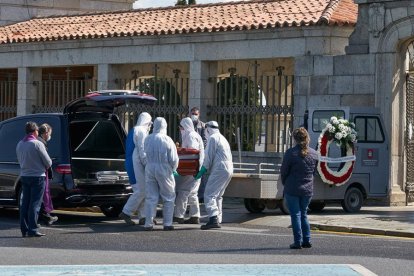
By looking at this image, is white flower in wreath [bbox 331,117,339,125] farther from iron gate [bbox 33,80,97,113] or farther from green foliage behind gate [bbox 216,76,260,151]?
iron gate [bbox 33,80,97,113]

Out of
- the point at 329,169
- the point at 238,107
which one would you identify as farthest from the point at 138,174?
the point at 238,107

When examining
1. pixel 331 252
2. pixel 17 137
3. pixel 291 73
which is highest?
pixel 291 73

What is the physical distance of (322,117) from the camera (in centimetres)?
2277

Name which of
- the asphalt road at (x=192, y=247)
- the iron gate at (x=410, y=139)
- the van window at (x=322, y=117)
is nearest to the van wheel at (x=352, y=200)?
the van window at (x=322, y=117)

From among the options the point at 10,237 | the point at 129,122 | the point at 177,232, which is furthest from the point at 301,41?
the point at 10,237

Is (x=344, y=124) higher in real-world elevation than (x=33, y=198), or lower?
higher

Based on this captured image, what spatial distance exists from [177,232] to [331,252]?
139 inches

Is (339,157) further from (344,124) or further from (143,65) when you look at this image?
(143,65)

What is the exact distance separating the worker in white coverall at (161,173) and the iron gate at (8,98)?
49.0 ft

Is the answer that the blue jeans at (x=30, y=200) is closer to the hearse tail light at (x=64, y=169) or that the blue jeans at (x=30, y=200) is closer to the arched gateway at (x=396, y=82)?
the hearse tail light at (x=64, y=169)

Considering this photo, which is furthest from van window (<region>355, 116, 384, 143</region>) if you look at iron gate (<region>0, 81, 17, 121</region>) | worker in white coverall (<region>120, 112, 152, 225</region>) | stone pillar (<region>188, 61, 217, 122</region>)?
iron gate (<region>0, 81, 17, 121</region>)

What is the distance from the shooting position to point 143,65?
97.1 feet

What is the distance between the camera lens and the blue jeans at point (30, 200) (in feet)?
57.1

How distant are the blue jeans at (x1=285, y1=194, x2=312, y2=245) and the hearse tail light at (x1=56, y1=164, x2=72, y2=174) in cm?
472
